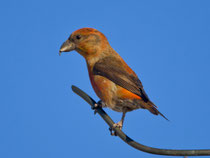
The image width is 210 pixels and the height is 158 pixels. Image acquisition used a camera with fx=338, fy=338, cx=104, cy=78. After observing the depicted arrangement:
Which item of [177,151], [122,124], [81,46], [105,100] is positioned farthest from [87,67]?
[177,151]

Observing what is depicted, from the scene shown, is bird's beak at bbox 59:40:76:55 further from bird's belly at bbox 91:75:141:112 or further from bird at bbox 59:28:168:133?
bird's belly at bbox 91:75:141:112

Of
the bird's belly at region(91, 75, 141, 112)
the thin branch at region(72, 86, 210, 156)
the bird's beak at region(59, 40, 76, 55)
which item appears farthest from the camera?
the bird's beak at region(59, 40, 76, 55)

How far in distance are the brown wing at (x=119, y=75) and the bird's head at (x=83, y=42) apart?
30 centimetres

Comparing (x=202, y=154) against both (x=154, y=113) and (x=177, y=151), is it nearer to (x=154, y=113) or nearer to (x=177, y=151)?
(x=177, y=151)

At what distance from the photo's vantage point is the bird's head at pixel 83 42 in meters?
5.89

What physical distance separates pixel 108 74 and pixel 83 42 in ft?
2.66

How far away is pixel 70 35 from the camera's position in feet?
19.6

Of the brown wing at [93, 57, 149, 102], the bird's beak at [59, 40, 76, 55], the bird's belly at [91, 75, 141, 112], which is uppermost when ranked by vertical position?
the bird's beak at [59, 40, 76, 55]

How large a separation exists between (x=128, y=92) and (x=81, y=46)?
1.28 meters

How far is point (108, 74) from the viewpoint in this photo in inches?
217

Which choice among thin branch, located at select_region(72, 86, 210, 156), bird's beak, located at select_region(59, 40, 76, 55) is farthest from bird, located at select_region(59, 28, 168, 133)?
thin branch, located at select_region(72, 86, 210, 156)

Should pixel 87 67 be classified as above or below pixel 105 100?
above

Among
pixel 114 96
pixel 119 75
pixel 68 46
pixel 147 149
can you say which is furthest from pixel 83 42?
pixel 147 149

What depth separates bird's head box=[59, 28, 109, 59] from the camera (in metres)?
5.89
